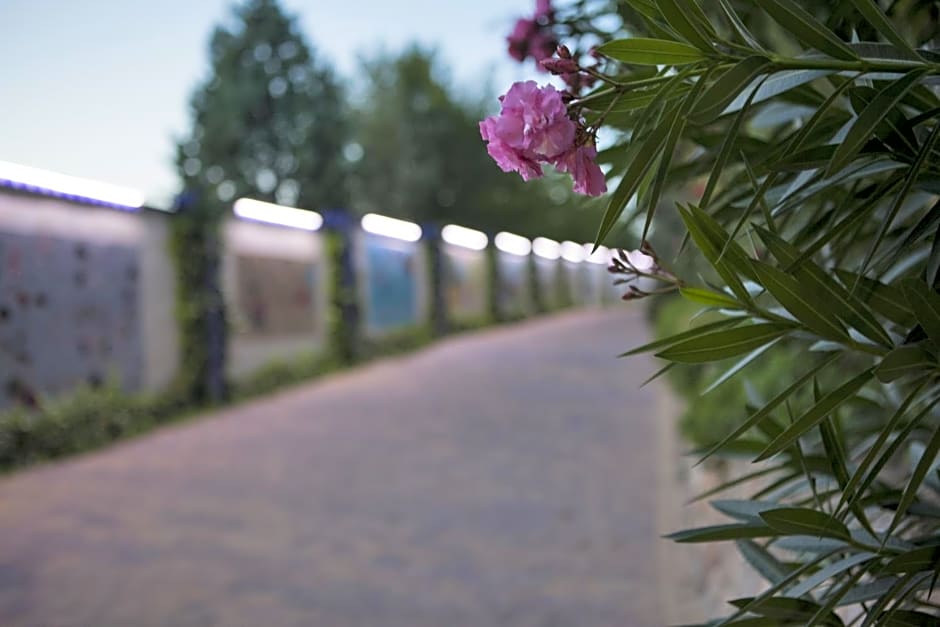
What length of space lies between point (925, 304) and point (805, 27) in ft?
0.93

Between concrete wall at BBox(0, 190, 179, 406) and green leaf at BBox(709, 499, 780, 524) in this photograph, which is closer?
green leaf at BBox(709, 499, 780, 524)

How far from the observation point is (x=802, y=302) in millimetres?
933

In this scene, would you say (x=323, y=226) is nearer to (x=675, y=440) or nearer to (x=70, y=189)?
(x=70, y=189)

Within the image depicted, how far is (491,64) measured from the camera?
1196 inches

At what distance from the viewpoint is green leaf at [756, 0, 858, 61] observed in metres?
0.83

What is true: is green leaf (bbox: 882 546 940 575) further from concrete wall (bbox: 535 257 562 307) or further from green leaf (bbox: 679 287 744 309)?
concrete wall (bbox: 535 257 562 307)

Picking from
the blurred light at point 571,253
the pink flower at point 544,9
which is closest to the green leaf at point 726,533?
the pink flower at point 544,9

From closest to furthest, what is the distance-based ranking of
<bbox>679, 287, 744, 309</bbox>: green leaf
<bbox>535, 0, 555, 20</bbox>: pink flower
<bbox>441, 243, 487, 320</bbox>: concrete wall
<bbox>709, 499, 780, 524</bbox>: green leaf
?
<bbox>679, 287, 744, 309</bbox>: green leaf < <bbox>709, 499, 780, 524</bbox>: green leaf < <bbox>535, 0, 555, 20</bbox>: pink flower < <bbox>441, 243, 487, 320</bbox>: concrete wall

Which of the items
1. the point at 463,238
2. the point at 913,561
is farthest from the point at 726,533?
the point at 463,238

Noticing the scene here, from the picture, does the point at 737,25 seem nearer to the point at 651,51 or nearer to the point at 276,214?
the point at 651,51

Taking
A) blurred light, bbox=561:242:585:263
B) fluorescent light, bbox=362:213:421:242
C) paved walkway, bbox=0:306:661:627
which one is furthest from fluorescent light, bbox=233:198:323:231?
blurred light, bbox=561:242:585:263

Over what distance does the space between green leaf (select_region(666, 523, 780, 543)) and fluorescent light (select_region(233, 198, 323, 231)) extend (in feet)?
31.3

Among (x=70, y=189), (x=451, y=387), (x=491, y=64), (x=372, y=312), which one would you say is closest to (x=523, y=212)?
(x=491, y=64)

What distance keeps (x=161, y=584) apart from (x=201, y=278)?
5.46 metres
